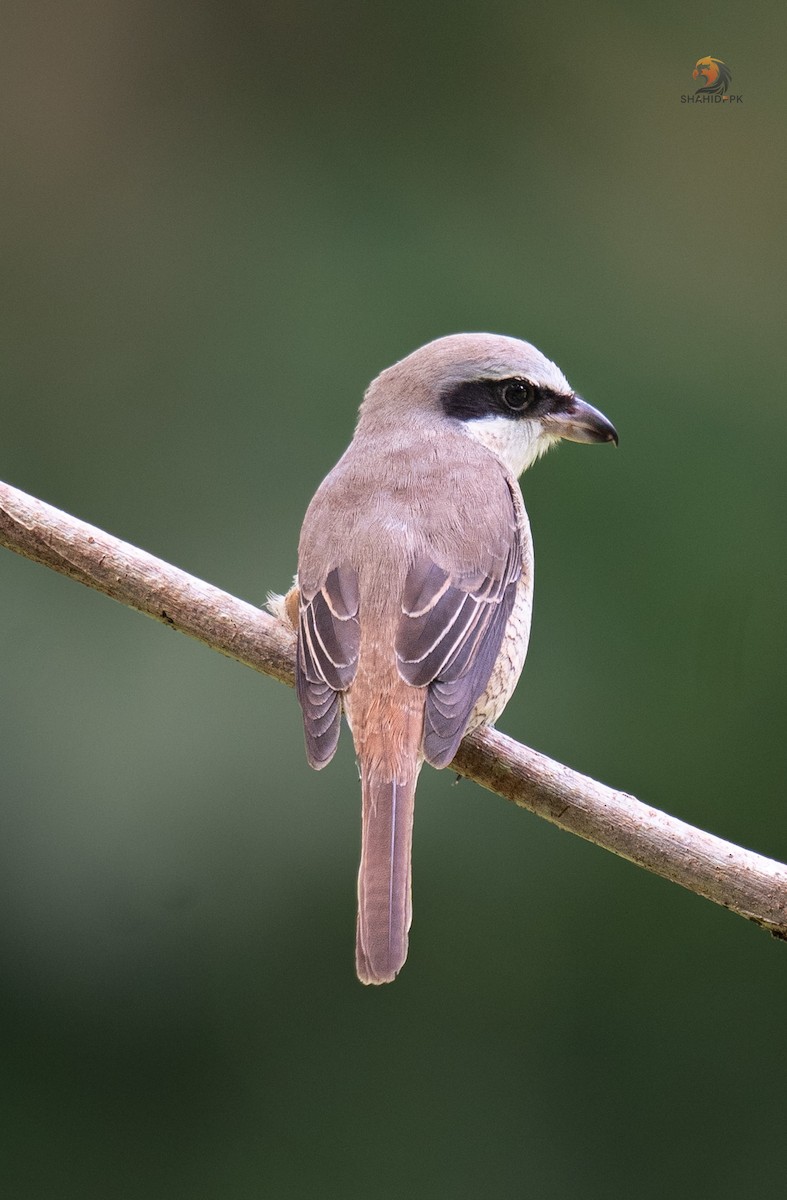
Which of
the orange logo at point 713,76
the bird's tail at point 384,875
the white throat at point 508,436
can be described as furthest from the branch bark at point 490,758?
the orange logo at point 713,76

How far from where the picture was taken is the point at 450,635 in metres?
2.95

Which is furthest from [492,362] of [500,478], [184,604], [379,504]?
[184,604]

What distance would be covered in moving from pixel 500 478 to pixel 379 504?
0.36m

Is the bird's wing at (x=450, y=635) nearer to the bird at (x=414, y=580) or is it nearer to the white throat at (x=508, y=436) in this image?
the bird at (x=414, y=580)

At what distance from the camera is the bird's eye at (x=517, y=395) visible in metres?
3.53

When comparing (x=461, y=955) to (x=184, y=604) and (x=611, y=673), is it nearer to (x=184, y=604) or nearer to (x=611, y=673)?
(x=611, y=673)

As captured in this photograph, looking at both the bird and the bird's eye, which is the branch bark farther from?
the bird's eye

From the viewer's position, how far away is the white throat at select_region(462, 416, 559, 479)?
3.54 meters

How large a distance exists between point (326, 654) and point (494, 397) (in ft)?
3.24

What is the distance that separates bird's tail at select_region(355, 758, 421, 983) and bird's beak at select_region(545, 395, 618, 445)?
47.3 inches

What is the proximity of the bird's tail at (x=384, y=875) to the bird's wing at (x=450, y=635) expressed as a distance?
0.38 feet

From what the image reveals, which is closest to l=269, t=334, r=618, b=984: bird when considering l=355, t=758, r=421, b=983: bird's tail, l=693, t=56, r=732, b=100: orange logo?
l=355, t=758, r=421, b=983: bird's tail

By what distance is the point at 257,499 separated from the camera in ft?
15.7

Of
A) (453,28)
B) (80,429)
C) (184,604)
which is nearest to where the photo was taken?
(184,604)
